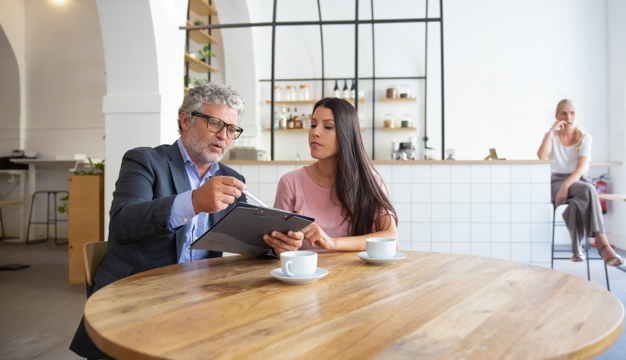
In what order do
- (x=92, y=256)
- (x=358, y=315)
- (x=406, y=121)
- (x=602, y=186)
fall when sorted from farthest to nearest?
(x=406, y=121), (x=602, y=186), (x=92, y=256), (x=358, y=315)

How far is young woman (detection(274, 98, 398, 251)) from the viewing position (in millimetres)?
1854

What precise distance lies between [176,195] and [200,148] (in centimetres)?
42

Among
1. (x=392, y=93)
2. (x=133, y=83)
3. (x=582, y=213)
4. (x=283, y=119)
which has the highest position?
(x=392, y=93)

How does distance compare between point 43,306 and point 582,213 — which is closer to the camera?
point 43,306

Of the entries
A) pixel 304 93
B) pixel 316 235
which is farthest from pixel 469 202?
pixel 304 93

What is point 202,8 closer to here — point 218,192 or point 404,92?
point 404,92

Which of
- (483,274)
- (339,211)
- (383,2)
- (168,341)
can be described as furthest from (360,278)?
(383,2)

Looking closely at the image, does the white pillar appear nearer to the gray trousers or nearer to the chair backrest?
the chair backrest

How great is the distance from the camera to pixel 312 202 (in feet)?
6.41

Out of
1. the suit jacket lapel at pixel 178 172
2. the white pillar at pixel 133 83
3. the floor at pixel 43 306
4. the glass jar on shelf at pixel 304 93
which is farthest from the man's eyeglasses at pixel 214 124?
the glass jar on shelf at pixel 304 93

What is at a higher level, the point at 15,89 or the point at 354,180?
the point at 15,89

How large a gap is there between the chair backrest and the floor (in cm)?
134

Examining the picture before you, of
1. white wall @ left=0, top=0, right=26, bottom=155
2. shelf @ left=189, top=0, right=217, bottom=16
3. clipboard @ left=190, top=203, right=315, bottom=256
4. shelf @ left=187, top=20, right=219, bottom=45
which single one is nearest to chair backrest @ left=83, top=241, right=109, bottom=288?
clipboard @ left=190, top=203, right=315, bottom=256

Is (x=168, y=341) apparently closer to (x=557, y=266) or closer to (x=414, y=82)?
(x=557, y=266)
